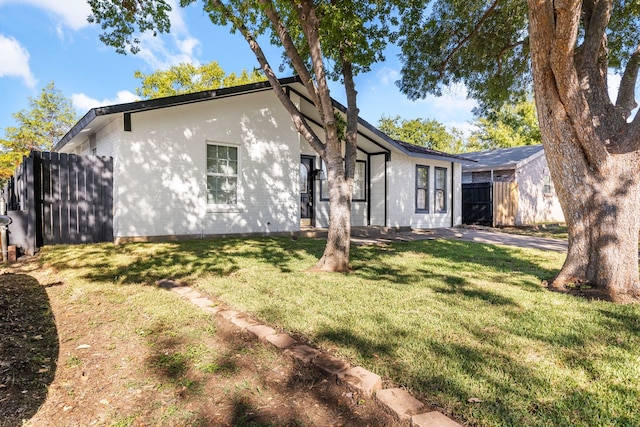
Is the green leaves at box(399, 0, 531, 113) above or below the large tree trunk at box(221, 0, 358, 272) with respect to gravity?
above

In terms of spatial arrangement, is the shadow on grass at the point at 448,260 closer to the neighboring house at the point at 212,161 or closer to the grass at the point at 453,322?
the grass at the point at 453,322

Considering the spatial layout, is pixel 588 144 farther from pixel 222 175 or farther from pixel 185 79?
pixel 185 79

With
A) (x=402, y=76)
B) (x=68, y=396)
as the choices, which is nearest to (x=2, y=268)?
(x=68, y=396)

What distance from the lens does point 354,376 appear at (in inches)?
91.7

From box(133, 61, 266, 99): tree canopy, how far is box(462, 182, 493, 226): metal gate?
19.7 m

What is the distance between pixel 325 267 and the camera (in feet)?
18.5

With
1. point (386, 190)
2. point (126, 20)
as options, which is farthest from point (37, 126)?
point (386, 190)

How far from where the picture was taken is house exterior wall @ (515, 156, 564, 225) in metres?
17.4

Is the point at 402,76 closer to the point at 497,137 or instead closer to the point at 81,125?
→ the point at 81,125

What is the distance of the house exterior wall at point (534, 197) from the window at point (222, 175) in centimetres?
1310

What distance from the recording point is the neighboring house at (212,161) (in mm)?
8500

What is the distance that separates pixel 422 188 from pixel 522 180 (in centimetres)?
672

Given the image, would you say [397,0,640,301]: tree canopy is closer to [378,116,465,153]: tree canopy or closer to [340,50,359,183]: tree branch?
[340,50,359,183]: tree branch

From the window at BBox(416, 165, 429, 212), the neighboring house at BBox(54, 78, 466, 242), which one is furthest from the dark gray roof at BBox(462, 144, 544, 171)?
the neighboring house at BBox(54, 78, 466, 242)
